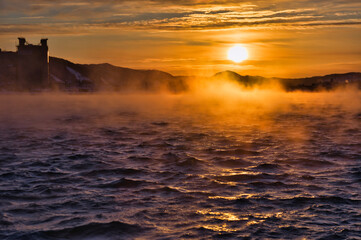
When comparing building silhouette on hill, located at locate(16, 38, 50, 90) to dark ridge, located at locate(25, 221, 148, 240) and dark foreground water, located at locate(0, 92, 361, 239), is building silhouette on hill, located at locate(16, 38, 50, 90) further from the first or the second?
dark ridge, located at locate(25, 221, 148, 240)

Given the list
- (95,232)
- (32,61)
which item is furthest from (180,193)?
(32,61)

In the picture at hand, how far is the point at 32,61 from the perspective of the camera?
14762 centimetres

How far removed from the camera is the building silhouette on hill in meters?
146

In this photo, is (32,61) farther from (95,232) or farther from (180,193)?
(95,232)

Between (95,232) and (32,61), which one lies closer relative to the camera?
(95,232)

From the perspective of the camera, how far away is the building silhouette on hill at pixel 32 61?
146 m

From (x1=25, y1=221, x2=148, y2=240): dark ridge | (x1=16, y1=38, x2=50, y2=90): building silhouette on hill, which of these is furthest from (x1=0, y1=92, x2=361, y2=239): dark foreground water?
(x1=16, y1=38, x2=50, y2=90): building silhouette on hill

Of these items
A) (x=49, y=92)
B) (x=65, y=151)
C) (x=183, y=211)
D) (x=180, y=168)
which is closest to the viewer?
(x=183, y=211)

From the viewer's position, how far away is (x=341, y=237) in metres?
10.2

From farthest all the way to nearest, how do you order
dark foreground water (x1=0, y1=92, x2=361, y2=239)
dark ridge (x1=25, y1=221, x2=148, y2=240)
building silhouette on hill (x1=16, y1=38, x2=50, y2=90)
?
building silhouette on hill (x1=16, y1=38, x2=50, y2=90) < dark foreground water (x1=0, y1=92, x2=361, y2=239) < dark ridge (x1=25, y1=221, x2=148, y2=240)

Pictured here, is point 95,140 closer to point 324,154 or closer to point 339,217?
point 324,154

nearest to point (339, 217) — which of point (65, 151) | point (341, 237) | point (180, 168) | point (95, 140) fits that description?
point (341, 237)

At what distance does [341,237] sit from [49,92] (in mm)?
155445

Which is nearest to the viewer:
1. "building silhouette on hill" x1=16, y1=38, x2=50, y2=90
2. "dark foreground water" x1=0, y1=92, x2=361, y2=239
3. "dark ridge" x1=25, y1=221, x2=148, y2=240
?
"dark ridge" x1=25, y1=221, x2=148, y2=240
